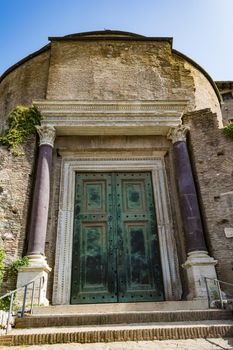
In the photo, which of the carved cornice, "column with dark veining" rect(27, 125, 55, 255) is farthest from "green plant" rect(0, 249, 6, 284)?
the carved cornice

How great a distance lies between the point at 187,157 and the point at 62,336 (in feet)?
17.0

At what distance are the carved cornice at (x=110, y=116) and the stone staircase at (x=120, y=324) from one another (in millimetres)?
4424

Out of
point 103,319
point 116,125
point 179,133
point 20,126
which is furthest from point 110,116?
point 103,319

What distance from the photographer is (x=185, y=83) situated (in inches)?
359

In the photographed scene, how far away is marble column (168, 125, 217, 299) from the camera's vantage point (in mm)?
6086

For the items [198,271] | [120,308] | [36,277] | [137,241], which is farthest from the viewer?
[137,241]

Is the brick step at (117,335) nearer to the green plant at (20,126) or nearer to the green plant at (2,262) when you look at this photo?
the green plant at (2,262)

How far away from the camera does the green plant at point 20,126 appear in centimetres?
744

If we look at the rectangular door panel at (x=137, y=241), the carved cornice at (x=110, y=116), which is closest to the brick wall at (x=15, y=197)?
the carved cornice at (x=110, y=116)

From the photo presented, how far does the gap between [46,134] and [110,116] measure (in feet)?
5.70

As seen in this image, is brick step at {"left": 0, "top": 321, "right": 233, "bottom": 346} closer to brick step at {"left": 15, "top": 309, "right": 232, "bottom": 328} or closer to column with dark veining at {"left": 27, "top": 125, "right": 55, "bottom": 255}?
brick step at {"left": 15, "top": 309, "right": 232, "bottom": 328}

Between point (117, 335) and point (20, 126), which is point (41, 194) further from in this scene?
point (117, 335)

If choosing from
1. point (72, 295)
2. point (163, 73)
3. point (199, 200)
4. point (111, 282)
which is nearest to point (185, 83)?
point (163, 73)

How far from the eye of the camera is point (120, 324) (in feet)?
14.6
